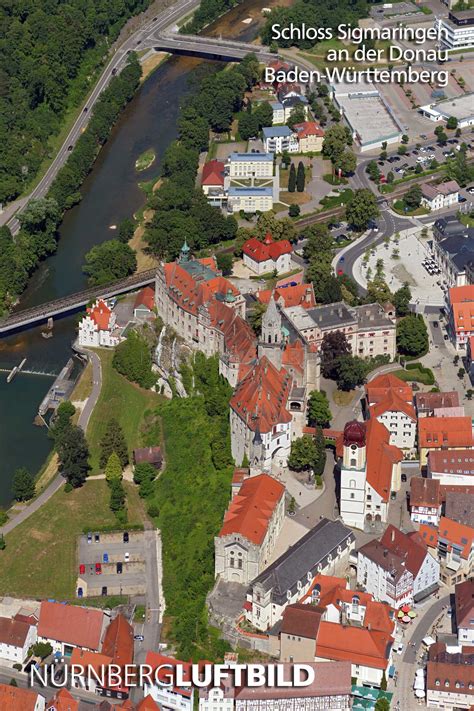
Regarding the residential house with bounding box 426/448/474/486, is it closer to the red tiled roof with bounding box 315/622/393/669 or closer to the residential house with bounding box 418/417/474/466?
the residential house with bounding box 418/417/474/466

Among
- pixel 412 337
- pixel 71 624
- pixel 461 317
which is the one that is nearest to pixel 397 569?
pixel 71 624

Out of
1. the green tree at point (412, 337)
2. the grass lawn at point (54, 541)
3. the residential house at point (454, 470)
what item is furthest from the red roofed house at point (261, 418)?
the green tree at point (412, 337)

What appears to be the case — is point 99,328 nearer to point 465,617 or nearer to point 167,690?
point 167,690

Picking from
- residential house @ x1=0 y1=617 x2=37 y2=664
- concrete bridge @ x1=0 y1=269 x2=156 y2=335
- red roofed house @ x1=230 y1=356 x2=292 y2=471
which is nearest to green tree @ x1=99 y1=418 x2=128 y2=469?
red roofed house @ x1=230 y1=356 x2=292 y2=471

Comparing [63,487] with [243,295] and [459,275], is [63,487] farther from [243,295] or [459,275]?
[459,275]

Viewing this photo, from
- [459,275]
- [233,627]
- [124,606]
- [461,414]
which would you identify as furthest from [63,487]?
[459,275]
